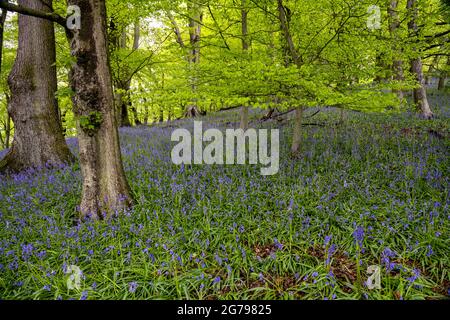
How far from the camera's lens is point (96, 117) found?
14.1ft

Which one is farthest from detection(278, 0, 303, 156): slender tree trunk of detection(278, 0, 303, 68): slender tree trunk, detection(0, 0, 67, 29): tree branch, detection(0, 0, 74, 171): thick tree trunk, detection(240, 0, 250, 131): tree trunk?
detection(0, 0, 74, 171): thick tree trunk

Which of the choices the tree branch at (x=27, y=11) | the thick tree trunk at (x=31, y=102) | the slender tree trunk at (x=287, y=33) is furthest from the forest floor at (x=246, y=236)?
the tree branch at (x=27, y=11)

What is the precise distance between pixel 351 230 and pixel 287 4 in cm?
561

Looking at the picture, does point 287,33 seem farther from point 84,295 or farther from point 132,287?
point 84,295

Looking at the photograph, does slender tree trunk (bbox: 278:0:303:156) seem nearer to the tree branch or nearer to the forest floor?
the forest floor

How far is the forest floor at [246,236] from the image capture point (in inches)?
119

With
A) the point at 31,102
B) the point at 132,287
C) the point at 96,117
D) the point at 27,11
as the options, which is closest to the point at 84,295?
the point at 132,287

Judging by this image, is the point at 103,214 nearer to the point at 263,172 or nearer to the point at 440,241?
the point at 263,172

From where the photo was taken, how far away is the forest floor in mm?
3035

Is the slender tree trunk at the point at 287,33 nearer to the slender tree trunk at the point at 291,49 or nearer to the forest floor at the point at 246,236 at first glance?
the slender tree trunk at the point at 291,49

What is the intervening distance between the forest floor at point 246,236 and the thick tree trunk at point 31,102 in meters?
1.61

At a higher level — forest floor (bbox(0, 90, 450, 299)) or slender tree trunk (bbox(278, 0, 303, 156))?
slender tree trunk (bbox(278, 0, 303, 156))

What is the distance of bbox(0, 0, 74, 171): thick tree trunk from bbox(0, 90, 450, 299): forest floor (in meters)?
1.61
